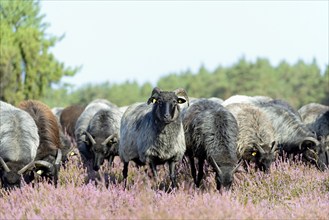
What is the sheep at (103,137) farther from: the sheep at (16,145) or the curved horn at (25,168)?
the curved horn at (25,168)

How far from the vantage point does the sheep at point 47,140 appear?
37.8 feet

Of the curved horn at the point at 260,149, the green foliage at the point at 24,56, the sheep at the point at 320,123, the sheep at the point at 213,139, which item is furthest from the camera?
the green foliage at the point at 24,56

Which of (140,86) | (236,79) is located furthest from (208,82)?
(140,86)

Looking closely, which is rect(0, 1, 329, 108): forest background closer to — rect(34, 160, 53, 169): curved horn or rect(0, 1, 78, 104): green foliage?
rect(0, 1, 78, 104): green foliage

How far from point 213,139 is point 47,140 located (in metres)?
4.13

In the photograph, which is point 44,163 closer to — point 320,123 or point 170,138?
point 170,138

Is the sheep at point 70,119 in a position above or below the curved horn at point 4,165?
below

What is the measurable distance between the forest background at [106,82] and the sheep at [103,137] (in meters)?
22.8

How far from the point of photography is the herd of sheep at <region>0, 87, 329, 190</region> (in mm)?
10164

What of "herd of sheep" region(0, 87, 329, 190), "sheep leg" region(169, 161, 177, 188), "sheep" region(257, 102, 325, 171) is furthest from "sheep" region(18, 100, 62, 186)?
"sheep" region(257, 102, 325, 171)

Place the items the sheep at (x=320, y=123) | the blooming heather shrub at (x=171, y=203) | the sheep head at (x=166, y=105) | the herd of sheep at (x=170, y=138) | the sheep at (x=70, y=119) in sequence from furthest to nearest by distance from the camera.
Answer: the sheep at (x=70, y=119)
the sheep at (x=320, y=123)
the herd of sheep at (x=170, y=138)
the sheep head at (x=166, y=105)
the blooming heather shrub at (x=171, y=203)

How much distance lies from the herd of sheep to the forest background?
2297cm

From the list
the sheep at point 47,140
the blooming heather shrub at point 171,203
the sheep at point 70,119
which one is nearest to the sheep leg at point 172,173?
the blooming heather shrub at point 171,203

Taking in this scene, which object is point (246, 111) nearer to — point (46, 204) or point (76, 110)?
point (46, 204)
